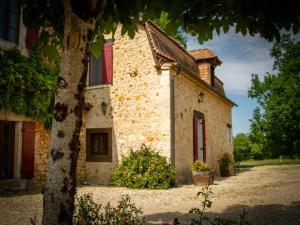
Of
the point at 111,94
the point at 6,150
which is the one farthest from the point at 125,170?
the point at 6,150

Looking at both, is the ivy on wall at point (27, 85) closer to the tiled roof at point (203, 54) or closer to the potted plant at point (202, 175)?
the potted plant at point (202, 175)

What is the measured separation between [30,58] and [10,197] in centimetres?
435

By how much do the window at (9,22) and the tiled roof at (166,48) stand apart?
14.5 feet

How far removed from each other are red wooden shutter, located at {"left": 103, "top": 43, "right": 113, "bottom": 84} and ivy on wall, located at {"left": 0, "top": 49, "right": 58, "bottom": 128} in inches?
84.3

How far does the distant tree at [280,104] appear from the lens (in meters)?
26.1

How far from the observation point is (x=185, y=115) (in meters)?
12.1

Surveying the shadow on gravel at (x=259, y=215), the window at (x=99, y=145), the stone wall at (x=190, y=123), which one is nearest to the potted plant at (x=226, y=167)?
the stone wall at (x=190, y=123)

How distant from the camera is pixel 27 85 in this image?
9.32 meters

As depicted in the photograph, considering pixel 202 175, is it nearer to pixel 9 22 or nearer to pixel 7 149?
pixel 7 149

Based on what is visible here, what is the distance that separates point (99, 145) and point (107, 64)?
3.17 m

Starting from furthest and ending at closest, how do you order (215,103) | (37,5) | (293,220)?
1. (215,103)
2. (293,220)
3. (37,5)

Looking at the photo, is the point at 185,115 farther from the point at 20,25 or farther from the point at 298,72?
the point at 298,72

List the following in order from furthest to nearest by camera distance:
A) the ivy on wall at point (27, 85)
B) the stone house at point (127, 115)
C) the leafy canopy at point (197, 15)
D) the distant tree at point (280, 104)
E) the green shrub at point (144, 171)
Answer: the distant tree at point (280, 104) < the green shrub at point (144, 171) < the stone house at point (127, 115) < the ivy on wall at point (27, 85) < the leafy canopy at point (197, 15)

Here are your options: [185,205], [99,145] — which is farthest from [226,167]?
[185,205]
